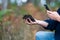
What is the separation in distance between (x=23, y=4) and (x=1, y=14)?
2556 millimetres

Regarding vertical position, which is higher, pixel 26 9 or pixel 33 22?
pixel 33 22

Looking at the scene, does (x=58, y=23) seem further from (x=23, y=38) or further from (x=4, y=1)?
(x=4, y=1)

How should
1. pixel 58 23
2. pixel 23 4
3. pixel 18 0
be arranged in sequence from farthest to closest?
pixel 18 0
pixel 23 4
pixel 58 23

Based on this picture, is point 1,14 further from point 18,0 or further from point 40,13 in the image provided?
point 18,0

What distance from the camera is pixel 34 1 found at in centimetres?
1124

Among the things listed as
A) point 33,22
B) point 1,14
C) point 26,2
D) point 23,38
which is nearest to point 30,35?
point 23,38

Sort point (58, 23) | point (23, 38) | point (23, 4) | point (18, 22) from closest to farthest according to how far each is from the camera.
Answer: point (58, 23) → point (23, 38) → point (18, 22) → point (23, 4)

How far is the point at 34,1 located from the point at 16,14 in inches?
115

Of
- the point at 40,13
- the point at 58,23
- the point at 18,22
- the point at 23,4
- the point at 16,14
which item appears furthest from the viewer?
the point at 23,4

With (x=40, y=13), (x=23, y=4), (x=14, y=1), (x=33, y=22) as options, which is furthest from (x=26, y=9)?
(x=33, y=22)

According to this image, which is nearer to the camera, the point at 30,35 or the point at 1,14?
the point at 30,35

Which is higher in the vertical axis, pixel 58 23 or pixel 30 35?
pixel 58 23

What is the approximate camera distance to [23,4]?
10.3 m

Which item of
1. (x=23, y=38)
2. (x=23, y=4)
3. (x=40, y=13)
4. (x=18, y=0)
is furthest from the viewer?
(x=18, y=0)
